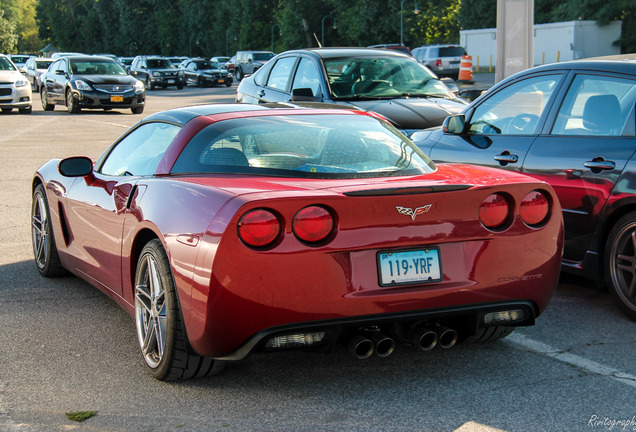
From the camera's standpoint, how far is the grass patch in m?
3.65

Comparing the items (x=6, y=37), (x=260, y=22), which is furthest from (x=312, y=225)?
(x=6, y=37)

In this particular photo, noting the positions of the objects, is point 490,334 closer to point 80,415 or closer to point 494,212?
point 494,212

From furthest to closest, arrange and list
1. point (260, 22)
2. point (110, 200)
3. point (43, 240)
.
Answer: point (260, 22), point (43, 240), point (110, 200)

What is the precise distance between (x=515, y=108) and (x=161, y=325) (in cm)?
341

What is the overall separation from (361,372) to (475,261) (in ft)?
2.63

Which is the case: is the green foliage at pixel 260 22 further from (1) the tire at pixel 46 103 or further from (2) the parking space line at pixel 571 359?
(2) the parking space line at pixel 571 359

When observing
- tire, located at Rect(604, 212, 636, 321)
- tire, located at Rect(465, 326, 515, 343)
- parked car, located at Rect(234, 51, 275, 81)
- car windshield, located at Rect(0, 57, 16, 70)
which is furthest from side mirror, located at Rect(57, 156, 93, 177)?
parked car, located at Rect(234, 51, 275, 81)

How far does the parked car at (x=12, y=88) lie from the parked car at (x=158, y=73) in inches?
744

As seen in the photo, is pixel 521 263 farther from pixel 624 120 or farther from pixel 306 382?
pixel 624 120

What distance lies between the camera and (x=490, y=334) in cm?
461

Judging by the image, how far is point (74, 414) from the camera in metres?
3.70

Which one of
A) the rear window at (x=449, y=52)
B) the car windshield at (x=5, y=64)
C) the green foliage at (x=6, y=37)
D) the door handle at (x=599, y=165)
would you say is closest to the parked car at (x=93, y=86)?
the car windshield at (x=5, y=64)

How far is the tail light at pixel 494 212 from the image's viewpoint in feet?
13.1

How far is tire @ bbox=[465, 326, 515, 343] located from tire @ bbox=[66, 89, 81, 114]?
2319 centimetres
